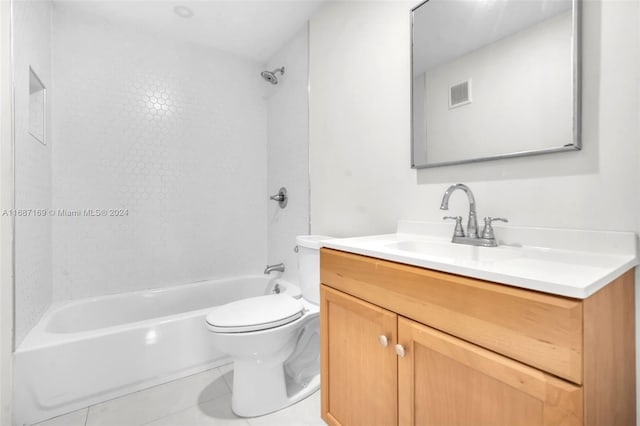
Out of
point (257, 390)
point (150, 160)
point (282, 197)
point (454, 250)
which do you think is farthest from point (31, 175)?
point (454, 250)

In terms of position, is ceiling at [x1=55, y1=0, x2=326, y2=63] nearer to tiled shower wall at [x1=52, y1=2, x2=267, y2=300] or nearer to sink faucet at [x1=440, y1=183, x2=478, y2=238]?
tiled shower wall at [x1=52, y1=2, x2=267, y2=300]

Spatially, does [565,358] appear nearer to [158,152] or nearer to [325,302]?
[325,302]

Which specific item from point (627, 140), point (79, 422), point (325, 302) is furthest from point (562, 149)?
point (79, 422)

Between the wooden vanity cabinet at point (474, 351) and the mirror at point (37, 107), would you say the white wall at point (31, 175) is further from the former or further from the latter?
the wooden vanity cabinet at point (474, 351)

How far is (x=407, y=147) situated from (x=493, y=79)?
1.36 feet

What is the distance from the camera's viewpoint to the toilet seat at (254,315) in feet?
4.18

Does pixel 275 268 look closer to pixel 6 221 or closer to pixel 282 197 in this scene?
pixel 282 197

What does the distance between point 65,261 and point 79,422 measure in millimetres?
1006

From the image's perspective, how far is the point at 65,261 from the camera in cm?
185

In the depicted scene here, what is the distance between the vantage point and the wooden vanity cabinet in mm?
515

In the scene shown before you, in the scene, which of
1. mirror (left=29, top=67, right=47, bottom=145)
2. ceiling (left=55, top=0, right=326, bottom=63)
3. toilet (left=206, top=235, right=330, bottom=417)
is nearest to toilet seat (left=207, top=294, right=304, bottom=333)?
toilet (left=206, top=235, right=330, bottom=417)

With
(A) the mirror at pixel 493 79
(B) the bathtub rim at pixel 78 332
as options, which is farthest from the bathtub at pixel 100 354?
(A) the mirror at pixel 493 79

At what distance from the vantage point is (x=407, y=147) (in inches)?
52.6

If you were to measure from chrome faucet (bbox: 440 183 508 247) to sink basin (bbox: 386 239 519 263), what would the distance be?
0.09 feet
